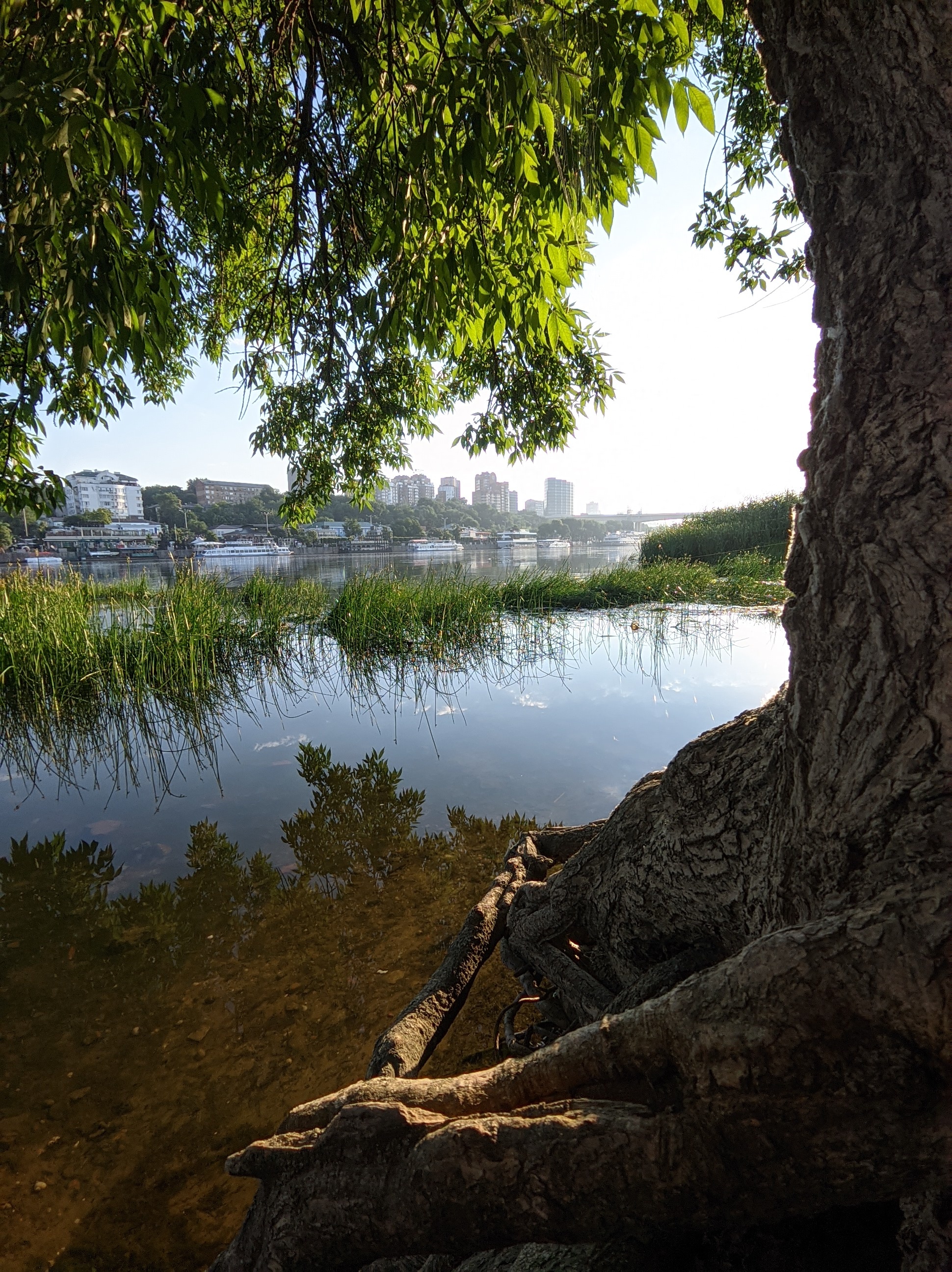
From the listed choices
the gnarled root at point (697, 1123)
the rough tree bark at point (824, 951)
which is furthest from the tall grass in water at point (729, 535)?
the gnarled root at point (697, 1123)

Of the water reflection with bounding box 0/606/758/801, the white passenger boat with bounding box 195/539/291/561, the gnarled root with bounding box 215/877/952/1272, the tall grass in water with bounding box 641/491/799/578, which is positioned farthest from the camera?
the white passenger boat with bounding box 195/539/291/561

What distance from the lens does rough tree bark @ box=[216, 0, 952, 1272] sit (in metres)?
0.74

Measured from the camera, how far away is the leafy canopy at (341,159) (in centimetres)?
178

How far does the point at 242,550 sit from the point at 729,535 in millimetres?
29120

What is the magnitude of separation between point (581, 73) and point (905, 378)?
2767mm

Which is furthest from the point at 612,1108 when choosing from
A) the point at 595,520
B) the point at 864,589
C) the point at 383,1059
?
the point at 595,520

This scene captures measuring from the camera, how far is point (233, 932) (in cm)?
259

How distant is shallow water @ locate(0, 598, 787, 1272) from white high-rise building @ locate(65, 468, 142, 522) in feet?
196

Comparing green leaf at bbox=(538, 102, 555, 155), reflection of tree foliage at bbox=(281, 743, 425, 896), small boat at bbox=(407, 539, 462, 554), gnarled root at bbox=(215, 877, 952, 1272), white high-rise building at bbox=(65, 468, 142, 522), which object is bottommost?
reflection of tree foliage at bbox=(281, 743, 425, 896)

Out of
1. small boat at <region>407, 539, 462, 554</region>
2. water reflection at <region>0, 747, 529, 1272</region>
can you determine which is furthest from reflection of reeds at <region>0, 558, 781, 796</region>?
small boat at <region>407, 539, 462, 554</region>

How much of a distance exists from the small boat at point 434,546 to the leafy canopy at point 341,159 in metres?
36.3

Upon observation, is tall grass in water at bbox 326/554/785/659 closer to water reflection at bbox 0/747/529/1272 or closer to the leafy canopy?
the leafy canopy

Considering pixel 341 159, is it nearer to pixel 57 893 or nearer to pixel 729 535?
pixel 57 893

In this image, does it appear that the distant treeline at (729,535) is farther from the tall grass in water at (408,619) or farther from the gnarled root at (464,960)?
the gnarled root at (464,960)
